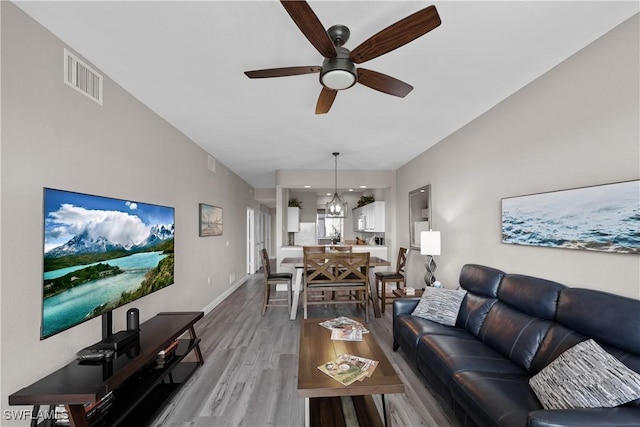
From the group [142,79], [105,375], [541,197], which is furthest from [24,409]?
[541,197]

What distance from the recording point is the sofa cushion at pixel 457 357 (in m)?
1.92

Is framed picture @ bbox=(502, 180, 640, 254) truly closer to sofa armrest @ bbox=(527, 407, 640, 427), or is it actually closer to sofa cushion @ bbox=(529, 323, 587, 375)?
sofa cushion @ bbox=(529, 323, 587, 375)

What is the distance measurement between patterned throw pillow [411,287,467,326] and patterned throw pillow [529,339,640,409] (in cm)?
111

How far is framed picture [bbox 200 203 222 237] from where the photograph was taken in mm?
4246

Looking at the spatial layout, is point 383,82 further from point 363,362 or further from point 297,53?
point 363,362

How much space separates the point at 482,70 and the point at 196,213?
3784 mm

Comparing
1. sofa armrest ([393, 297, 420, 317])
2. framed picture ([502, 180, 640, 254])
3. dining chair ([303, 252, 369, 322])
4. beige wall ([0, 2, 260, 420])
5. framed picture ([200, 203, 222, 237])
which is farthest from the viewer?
framed picture ([200, 203, 222, 237])

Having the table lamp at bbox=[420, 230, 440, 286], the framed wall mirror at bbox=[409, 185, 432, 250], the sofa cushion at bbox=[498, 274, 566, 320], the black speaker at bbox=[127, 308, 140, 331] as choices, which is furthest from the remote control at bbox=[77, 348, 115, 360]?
the framed wall mirror at bbox=[409, 185, 432, 250]

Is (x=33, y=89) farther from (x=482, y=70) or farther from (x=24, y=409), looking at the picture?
(x=482, y=70)

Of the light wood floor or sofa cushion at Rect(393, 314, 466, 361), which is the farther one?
sofa cushion at Rect(393, 314, 466, 361)

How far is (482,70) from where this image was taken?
2236 mm

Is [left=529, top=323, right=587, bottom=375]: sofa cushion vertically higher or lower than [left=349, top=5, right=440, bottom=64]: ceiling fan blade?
lower

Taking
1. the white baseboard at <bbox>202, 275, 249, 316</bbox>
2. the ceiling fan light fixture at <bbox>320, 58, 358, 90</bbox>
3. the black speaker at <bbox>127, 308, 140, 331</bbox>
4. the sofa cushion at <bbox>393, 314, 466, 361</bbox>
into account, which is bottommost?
the white baseboard at <bbox>202, 275, 249, 316</bbox>

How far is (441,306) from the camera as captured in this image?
280 cm
